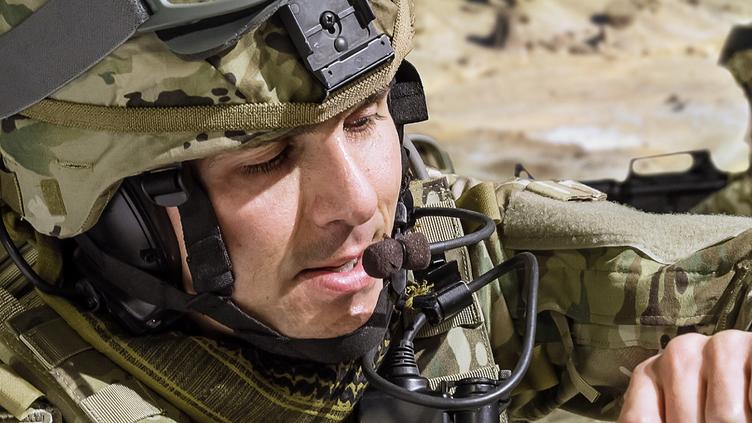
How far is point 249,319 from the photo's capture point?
152 cm

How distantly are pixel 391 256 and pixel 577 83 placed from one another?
3775 millimetres

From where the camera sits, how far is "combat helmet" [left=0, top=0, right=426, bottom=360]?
137cm

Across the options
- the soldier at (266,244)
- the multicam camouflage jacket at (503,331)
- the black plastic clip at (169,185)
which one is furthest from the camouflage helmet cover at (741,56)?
the black plastic clip at (169,185)

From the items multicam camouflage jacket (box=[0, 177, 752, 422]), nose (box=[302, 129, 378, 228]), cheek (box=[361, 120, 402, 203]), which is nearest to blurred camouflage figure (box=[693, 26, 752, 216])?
multicam camouflage jacket (box=[0, 177, 752, 422])

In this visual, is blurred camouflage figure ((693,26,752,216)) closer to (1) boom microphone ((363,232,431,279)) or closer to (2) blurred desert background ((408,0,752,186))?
(2) blurred desert background ((408,0,752,186))

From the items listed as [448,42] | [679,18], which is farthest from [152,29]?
[679,18]

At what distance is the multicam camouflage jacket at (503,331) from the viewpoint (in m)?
1.56

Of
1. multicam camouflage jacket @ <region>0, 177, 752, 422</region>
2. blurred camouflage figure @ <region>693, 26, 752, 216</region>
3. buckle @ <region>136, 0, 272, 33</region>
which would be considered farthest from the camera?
blurred camouflage figure @ <region>693, 26, 752, 216</region>

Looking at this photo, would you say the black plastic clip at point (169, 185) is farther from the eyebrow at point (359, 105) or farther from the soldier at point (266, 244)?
the eyebrow at point (359, 105)

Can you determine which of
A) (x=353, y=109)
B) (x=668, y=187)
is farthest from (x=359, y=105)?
(x=668, y=187)

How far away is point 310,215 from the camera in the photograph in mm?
1458

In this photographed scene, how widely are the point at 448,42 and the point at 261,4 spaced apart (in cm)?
→ 408

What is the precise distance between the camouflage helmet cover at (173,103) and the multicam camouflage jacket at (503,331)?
0.25m

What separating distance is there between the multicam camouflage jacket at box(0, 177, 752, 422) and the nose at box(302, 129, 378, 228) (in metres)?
0.29
